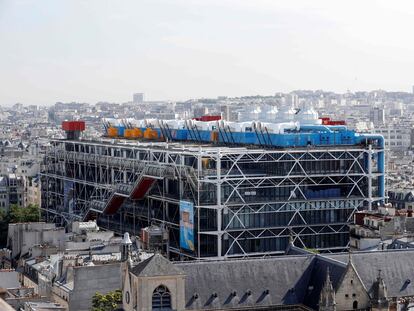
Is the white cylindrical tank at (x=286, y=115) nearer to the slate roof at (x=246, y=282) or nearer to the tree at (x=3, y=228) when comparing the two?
the tree at (x=3, y=228)

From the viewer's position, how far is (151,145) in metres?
126

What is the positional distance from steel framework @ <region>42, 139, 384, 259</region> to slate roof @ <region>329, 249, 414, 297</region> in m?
36.8

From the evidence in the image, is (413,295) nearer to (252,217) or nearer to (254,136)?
(252,217)

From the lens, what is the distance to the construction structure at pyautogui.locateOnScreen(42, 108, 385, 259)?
10681 cm

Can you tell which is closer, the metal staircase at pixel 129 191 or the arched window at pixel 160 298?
the arched window at pixel 160 298

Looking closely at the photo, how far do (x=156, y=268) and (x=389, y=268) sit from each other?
1428cm

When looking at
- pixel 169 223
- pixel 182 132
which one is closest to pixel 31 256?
pixel 169 223

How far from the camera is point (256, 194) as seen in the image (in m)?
108

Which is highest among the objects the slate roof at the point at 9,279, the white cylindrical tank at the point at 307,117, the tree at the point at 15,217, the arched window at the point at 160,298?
the white cylindrical tank at the point at 307,117

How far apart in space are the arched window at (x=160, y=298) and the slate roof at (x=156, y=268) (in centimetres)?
89

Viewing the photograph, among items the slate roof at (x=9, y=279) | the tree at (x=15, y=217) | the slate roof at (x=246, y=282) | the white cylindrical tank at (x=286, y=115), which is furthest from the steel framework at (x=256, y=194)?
the slate roof at (x=246, y=282)

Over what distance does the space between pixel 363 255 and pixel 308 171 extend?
4148 centimetres

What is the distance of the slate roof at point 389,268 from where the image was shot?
68.0 metres

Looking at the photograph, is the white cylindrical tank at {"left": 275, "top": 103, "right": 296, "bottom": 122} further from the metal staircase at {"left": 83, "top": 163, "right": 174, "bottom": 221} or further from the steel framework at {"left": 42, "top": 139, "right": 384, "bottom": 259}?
the metal staircase at {"left": 83, "top": 163, "right": 174, "bottom": 221}
